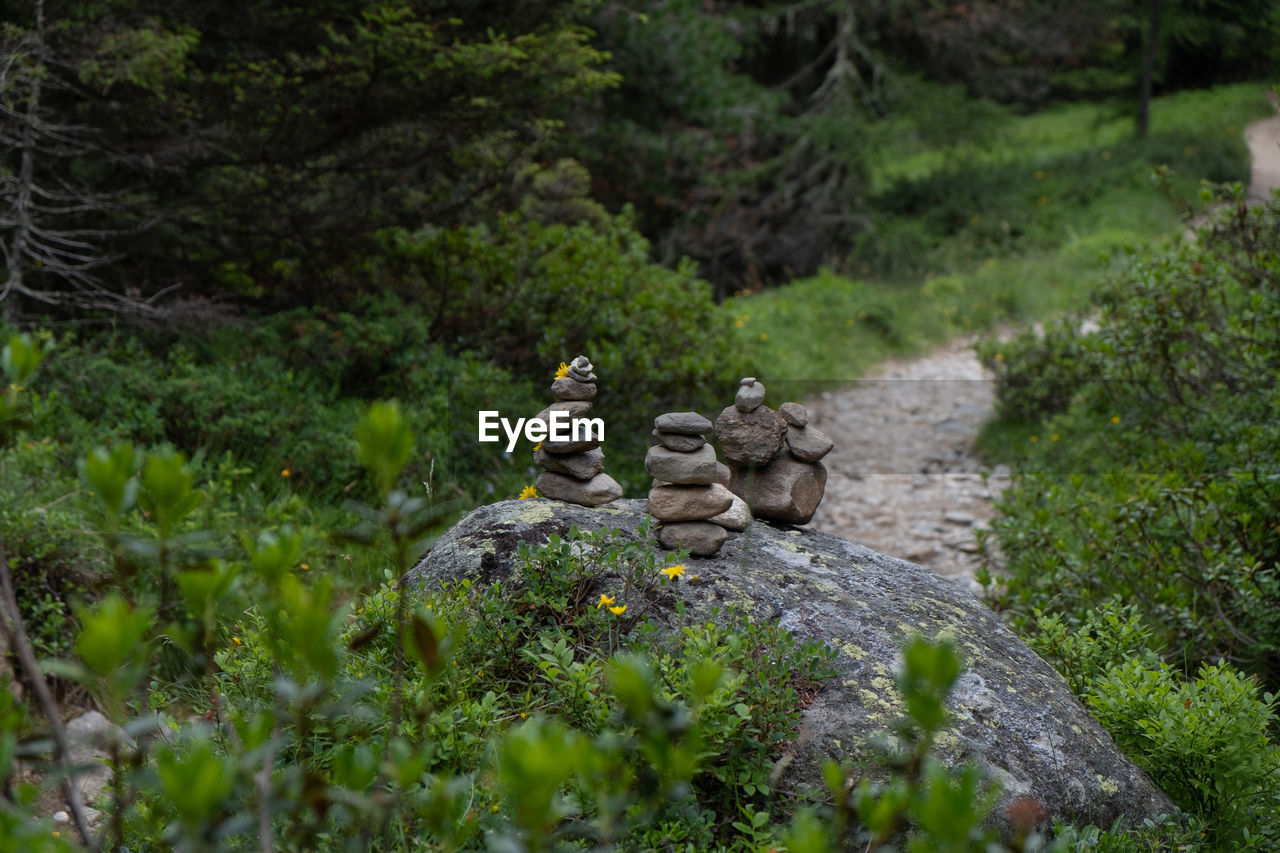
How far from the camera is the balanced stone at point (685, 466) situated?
120 inches

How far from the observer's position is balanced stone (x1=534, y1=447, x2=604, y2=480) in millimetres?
3424

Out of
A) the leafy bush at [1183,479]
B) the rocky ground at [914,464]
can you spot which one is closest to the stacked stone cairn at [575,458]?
the leafy bush at [1183,479]

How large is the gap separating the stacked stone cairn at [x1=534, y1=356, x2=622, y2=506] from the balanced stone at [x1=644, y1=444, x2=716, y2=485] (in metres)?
0.33

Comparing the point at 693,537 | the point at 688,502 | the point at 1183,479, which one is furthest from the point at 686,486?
the point at 1183,479

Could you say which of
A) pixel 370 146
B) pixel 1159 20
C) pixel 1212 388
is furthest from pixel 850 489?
pixel 1159 20

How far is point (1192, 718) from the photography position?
9.26ft

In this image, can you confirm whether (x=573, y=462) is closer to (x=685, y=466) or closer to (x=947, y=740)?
(x=685, y=466)

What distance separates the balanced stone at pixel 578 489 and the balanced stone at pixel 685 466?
0.40 metres

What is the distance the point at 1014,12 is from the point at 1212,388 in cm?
1909

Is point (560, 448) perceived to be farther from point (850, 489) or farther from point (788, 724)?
point (850, 489)

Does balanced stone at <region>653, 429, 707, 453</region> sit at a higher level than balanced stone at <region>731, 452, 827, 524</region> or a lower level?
higher

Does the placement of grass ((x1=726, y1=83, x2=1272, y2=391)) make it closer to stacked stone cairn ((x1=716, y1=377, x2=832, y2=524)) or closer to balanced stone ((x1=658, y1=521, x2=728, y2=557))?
stacked stone cairn ((x1=716, y1=377, x2=832, y2=524))

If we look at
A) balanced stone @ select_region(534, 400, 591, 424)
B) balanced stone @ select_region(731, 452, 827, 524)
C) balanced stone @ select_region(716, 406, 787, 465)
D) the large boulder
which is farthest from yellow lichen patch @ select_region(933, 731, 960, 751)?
balanced stone @ select_region(534, 400, 591, 424)

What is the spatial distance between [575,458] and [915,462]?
5.96 meters
